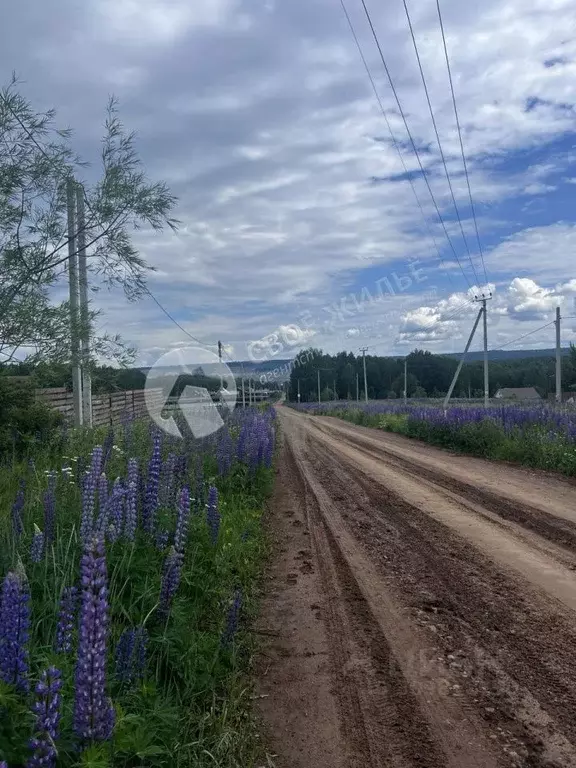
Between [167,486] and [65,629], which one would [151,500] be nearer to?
[167,486]

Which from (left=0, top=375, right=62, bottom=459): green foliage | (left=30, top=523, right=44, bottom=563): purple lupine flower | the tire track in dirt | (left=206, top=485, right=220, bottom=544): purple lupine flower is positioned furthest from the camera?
(left=0, top=375, right=62, bottom=459): green foliage

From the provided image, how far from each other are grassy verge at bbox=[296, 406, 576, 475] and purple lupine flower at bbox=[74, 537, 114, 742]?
11.9m

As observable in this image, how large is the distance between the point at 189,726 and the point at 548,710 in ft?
6.87

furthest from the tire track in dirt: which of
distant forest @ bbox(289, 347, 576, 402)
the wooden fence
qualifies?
distant forest @ bbox(289, 347, 576, 402)

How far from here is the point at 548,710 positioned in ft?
11.3

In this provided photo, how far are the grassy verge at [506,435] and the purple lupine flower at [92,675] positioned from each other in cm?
1188

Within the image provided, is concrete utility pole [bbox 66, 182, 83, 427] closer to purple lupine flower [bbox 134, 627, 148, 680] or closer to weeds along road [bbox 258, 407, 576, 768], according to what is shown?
weeds along road [bbox 258, 407, 576, 768]

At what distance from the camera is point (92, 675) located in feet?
6.98

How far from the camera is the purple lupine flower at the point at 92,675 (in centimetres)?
211

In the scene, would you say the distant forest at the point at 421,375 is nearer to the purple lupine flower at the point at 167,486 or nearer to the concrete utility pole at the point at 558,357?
the concrete utility pole at the point at 558,357

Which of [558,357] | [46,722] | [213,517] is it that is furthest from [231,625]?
[558,357]

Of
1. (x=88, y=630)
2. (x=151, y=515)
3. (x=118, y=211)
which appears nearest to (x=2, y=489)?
(x=151, y=515)

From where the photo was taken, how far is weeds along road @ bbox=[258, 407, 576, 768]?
3.24 meters

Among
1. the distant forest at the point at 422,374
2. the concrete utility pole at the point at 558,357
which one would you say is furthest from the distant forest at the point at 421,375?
the concrete utility pole at the point at 558,357
